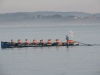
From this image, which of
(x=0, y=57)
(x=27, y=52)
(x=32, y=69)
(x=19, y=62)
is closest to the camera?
(x=32, y=69)

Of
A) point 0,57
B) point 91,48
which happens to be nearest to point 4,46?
point 0,57

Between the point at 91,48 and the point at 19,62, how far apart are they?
34.7 ft

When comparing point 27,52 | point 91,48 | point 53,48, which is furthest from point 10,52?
point 91,48

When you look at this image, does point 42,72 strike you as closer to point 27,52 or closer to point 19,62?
point 19,62

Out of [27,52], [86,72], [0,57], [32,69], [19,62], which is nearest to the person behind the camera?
[86,72]

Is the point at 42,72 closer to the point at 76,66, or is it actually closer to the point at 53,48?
the point at 76,66

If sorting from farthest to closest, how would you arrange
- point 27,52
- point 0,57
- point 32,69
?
point 27,52 → point 0,57 → point 32,69

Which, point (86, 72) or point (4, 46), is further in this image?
point (4, 46)

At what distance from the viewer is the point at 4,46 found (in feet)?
138

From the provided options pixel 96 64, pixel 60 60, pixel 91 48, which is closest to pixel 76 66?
pixel 96 64

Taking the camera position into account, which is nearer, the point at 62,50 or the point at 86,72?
the point at 86,72

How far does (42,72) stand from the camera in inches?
1069

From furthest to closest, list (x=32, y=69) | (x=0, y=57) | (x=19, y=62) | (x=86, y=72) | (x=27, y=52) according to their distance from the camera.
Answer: (x=27, y=52) < (x=0, y=57) < (x=19, y=62) < (x=32, y=69) < (x=86, y=72)

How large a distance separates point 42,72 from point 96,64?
448cm
